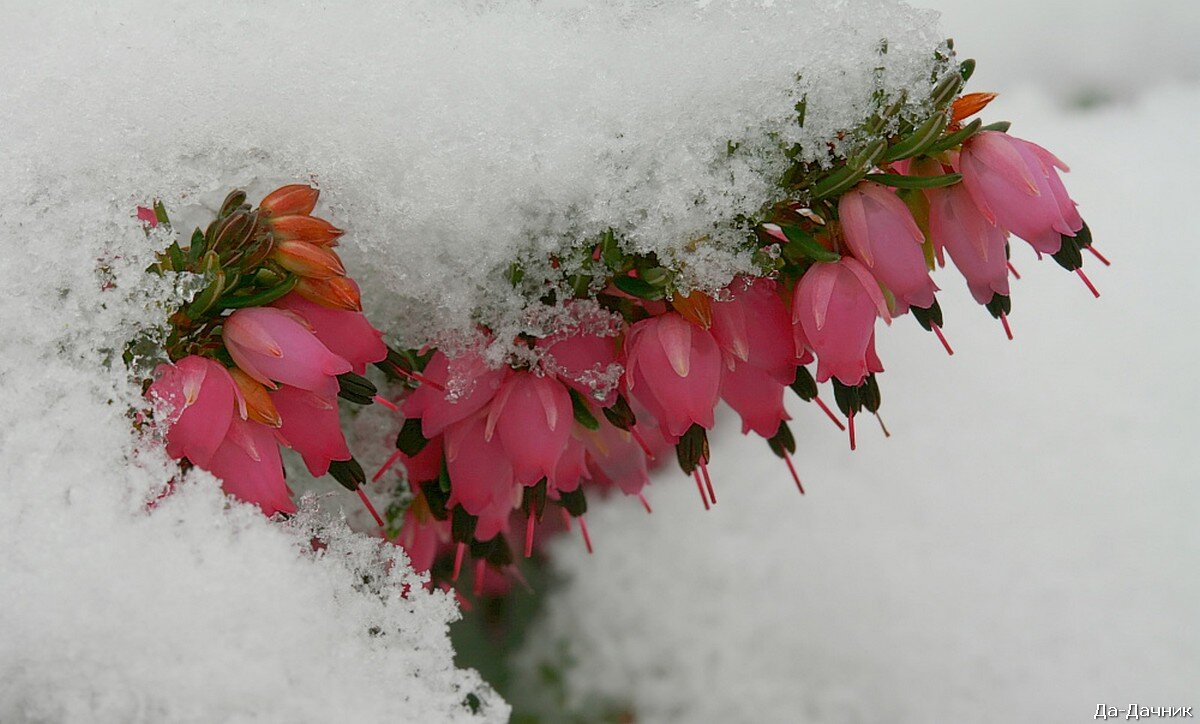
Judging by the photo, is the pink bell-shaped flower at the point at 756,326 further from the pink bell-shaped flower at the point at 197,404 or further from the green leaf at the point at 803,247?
the pink bell-shaped flower at the point at 197,404

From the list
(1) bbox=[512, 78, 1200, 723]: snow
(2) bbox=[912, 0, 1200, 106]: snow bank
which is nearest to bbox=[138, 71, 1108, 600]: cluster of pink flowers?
(1) bbox=[512, 78, 1200, 723]: snow

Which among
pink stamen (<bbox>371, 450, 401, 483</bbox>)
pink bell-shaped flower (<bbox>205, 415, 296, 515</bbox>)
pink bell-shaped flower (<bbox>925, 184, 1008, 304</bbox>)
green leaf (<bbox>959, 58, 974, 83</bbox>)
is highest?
green leaf (<bbox>959, 58, 974, 83</bbox>)

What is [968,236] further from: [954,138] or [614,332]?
[614,332]

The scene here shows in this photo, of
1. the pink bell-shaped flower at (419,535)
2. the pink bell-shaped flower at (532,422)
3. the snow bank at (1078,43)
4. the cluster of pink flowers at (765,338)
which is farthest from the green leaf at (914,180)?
the snow bank at (1078,43)

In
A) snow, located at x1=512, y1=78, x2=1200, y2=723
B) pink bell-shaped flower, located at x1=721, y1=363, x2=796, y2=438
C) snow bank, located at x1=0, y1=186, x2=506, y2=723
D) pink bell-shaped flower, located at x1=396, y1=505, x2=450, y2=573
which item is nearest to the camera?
snow bank, located at x1=0, y1=186, x2=506, y2=723

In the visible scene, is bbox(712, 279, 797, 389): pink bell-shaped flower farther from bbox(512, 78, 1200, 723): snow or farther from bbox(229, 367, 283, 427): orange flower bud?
bbox(512, 78, 1200, 723): snow

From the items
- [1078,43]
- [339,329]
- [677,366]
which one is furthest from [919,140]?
[1078,43]
